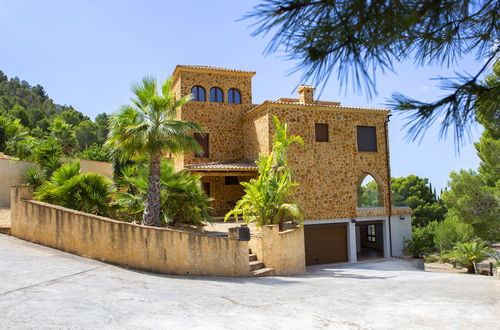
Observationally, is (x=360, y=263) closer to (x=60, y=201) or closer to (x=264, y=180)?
(x=264, y=180)

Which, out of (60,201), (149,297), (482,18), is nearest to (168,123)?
(60,201)

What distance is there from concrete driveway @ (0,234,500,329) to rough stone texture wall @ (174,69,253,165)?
12.2 meters

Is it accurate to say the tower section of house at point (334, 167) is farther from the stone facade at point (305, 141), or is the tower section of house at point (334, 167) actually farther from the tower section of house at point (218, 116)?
the tower section of house at point (218, 116)

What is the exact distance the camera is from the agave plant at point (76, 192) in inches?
442

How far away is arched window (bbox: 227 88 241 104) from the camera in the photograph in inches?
887

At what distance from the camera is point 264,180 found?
14305 millimetres

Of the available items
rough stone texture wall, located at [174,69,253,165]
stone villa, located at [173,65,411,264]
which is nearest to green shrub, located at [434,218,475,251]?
stone villa, located at [173,65,411,264]

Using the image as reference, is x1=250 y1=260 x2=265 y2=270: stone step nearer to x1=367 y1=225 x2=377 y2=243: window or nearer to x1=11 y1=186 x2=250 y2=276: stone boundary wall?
x1=11 y1=186 x2=250 y2=276: stone boundary wall

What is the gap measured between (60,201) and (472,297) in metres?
11.4

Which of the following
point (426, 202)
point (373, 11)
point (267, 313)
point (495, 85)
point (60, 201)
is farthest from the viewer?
point (426, 202)

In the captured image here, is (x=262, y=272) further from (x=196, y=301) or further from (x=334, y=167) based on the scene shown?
(x=334, y=167)

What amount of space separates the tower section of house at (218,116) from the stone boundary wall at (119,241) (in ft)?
33.5

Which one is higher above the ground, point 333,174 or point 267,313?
point 333,174

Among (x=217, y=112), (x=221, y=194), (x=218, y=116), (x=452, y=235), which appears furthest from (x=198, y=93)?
(x=452, y=235)
